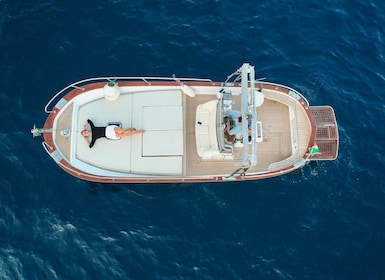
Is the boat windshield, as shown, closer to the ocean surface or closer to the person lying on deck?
the ocean surface

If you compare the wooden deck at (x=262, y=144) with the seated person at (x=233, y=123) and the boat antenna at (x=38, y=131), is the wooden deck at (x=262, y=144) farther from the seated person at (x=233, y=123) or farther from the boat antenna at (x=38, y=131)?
the boat antenna at (x=38, y=131)

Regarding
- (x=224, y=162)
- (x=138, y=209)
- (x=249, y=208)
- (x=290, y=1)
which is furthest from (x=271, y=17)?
(x=138, y=209)

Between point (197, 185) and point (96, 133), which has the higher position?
point (96, 133)

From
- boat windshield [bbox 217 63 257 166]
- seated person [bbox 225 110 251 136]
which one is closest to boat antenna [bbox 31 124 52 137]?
boat windshield [bbox 217 63 257 166]

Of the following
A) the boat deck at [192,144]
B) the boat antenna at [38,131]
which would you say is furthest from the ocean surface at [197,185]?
the boat antenna at [38,131]

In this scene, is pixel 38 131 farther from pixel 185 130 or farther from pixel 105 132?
pixel 185 130

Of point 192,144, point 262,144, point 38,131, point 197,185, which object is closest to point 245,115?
point 262,144

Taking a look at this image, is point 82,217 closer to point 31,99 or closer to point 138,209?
point 138,209
